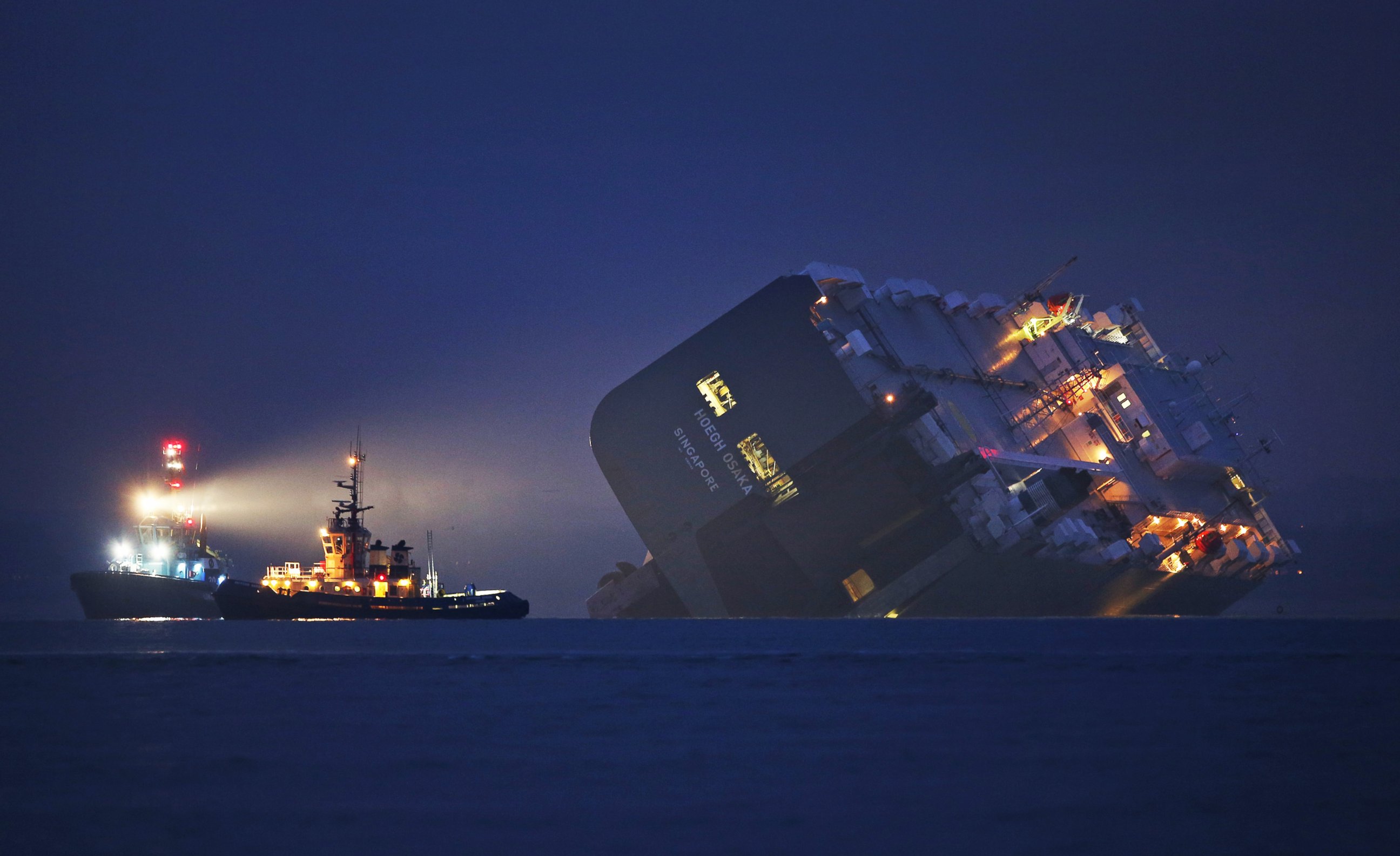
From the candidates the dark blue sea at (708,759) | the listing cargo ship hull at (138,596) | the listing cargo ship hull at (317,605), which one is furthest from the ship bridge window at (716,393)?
the listing cargo ship hull at (138,596)

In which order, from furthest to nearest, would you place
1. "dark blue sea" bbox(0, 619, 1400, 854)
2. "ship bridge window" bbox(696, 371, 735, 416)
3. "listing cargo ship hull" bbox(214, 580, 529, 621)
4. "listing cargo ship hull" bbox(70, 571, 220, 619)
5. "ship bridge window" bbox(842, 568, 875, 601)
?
"listing cargo ship hull" bbox(70, 571, 220, 619)
"listing cargo ship hull" bbox(214, 580, 529, 621)
"ship bridge window" bbox(696, 371, 735, 416)
"ship bridge window" bbox(842, 568, 875, 601)
"dark blue sea" bbox(0, 619, 1400, 854)

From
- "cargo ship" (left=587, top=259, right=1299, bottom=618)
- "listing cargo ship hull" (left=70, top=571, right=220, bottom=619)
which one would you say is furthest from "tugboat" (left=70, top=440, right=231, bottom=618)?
"cargo ship" (left=587, top=259, right=1299, bottom=618)

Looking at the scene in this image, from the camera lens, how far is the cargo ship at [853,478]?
3350cm

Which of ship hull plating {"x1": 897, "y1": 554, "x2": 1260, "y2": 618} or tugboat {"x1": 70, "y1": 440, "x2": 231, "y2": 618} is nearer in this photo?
ship hull plating {"x1": 897, "y1": 554, "x2": 1260, "y2": 618}

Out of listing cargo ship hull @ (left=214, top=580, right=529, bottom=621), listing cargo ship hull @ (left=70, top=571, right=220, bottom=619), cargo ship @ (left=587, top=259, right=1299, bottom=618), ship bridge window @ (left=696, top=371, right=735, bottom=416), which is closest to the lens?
cargo ship @ (left=587, top=259, right=1299, bottom=618)

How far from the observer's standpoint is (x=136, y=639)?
35062 millimetres

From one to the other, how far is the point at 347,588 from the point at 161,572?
2002 centimetres

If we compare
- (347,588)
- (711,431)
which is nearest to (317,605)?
(347,588)

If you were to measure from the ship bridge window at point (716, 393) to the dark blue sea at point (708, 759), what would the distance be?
1484cm

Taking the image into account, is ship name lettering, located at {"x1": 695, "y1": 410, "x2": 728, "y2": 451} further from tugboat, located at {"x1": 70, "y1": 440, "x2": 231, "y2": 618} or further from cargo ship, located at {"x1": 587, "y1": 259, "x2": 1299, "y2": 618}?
tugboat, located at {"x1": 70, "y1": 440, "x2": 231, "y2": 618}

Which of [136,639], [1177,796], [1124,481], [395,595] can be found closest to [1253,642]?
[1124,481]

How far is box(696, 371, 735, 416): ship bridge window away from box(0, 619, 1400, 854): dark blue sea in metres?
14.8

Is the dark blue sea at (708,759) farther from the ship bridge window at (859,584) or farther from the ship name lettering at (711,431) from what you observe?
the ship name lettering at (711,431)

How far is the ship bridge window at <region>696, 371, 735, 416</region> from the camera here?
114 feet
